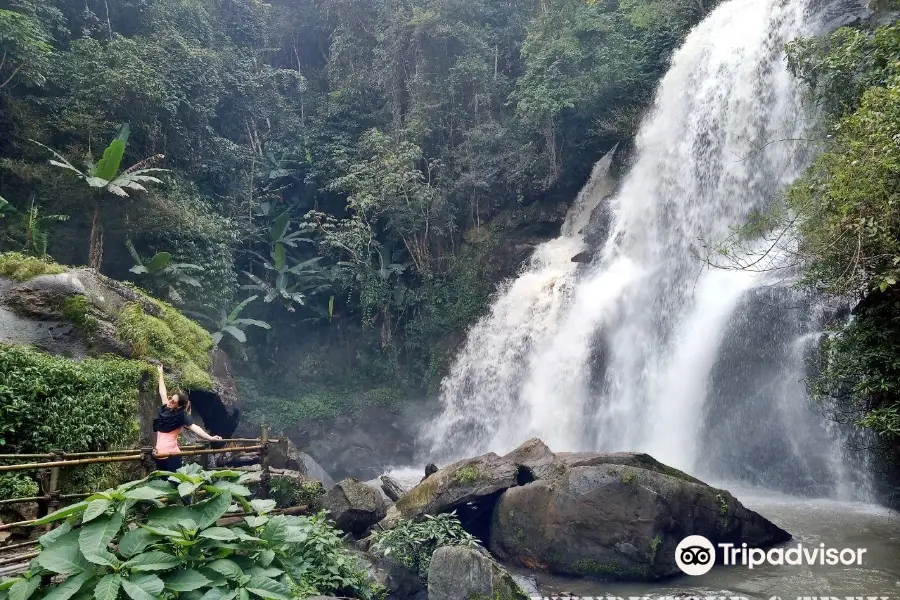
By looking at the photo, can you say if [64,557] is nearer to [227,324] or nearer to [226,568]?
[226,568]

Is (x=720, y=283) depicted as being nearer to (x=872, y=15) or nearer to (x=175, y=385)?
(x=872, y=15)

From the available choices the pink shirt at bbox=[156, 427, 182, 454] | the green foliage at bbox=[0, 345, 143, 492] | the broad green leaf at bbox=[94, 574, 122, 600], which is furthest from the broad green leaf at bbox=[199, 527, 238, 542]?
the green foliage at bbox=[0, 345, 143, 492]

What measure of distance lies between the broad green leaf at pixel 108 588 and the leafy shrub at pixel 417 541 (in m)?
4.83

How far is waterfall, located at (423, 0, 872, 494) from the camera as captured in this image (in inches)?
457

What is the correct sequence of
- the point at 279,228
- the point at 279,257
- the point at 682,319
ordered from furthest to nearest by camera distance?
1. the point at 279,228
2. the point at 279,257
3. the point at 682,319

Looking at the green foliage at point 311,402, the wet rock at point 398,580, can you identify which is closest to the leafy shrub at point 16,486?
the wet rock at point 398,580

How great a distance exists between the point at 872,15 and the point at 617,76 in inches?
298

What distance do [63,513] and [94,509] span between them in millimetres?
147

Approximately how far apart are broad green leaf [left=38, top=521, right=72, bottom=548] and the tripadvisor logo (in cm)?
708

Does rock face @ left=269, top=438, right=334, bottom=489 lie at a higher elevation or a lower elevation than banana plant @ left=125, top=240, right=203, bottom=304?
lower

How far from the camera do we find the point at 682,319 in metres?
14.1

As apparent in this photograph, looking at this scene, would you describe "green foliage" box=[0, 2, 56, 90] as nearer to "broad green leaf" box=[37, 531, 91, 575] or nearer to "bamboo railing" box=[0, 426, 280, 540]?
"bamboo railing" box=[0, 426, 280, 540]

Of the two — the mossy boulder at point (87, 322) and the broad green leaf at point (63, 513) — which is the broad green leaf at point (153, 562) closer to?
the broad green leaf at point (63, 513)

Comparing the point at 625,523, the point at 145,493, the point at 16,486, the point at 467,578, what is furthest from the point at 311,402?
the point at 145,493
